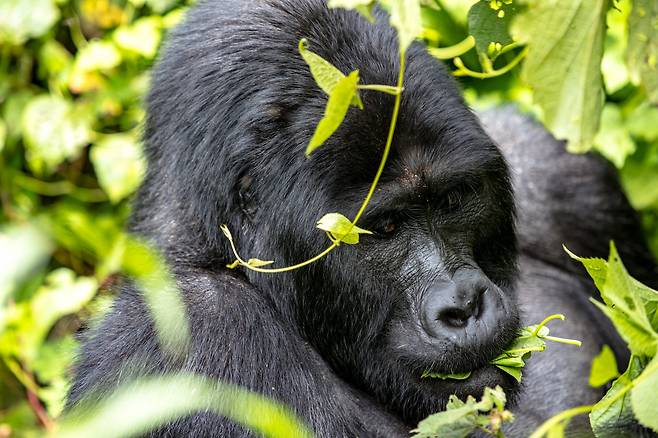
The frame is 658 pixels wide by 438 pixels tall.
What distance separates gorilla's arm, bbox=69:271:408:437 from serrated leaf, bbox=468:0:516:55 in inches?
38.4

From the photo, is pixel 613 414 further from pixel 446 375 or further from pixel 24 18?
pixel 24 18

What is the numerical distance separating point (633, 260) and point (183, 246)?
2.21 metres

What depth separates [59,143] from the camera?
5141 millimetres

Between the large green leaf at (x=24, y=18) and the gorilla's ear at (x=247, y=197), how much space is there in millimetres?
2883

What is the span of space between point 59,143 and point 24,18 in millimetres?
705

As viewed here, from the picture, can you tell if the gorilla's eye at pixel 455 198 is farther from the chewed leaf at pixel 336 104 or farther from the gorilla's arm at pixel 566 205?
the gorilla's arm at pixel 566 205

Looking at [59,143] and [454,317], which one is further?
[59,143]

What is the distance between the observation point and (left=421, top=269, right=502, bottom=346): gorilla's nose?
2.53m

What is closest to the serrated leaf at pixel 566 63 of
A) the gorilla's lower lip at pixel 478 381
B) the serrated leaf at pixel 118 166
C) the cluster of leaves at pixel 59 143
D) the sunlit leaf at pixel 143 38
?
the gorilla's lower lip at pixel 478 381

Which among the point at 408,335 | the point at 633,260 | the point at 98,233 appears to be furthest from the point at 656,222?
the point at 98,233

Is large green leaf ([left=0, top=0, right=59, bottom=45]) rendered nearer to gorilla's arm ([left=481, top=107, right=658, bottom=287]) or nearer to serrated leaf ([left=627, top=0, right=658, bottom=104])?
gorilla's arm ([left=481, top=107, right=658, bottom=287])

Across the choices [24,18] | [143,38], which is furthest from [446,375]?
[24,18]

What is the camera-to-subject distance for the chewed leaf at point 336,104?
205cm

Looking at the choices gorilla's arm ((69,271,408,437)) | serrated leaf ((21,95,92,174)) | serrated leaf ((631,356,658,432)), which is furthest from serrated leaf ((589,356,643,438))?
serrated leaf ((21,95,92,174))
